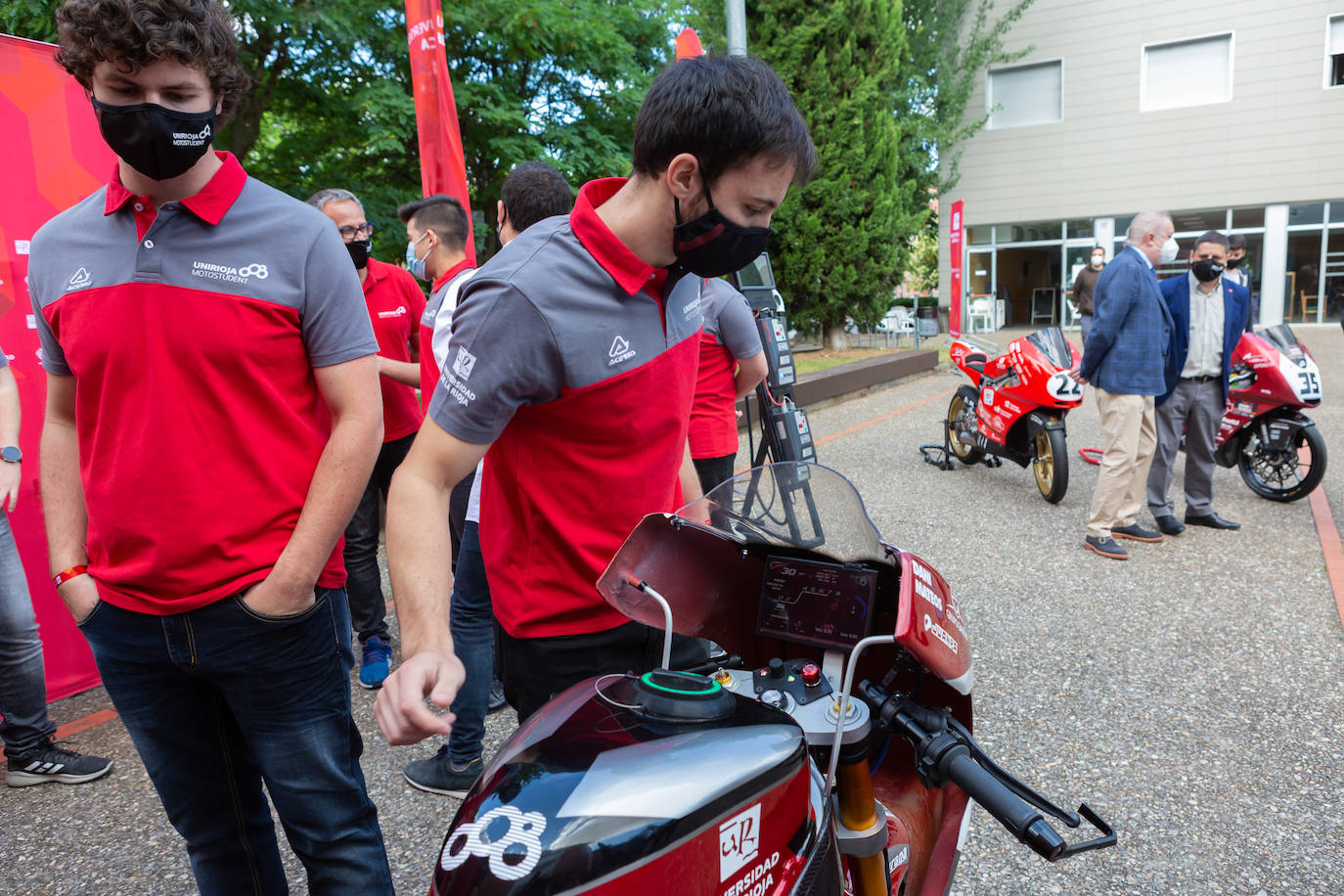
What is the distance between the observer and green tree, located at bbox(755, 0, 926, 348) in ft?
50.4

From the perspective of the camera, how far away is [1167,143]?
22.0m

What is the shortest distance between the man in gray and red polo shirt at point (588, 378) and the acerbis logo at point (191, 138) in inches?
24.8

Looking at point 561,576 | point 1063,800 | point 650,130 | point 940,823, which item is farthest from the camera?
point 1063,800

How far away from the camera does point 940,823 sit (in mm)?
1673

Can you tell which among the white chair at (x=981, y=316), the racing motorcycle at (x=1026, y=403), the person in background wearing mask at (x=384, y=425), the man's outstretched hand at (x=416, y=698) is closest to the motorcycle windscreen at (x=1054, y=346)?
the racing motorcycle at (x=1026, y=403)

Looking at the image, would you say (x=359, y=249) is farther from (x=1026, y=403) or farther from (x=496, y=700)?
(x=1026, y=403)

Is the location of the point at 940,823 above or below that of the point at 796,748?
below

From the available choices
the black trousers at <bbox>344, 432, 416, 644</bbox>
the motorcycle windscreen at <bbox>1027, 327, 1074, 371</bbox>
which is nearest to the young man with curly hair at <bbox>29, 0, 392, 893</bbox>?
the black trousers at <bbox>344, 432, 416, 644</bbox>

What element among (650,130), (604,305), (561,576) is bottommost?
(561,576)

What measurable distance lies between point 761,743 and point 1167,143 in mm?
25754

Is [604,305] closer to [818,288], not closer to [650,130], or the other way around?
[650,130]

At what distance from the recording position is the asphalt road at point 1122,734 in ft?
8.30

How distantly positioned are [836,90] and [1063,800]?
15.2 meters

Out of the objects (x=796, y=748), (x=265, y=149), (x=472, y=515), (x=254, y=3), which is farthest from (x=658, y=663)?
(x=265, y=149)
